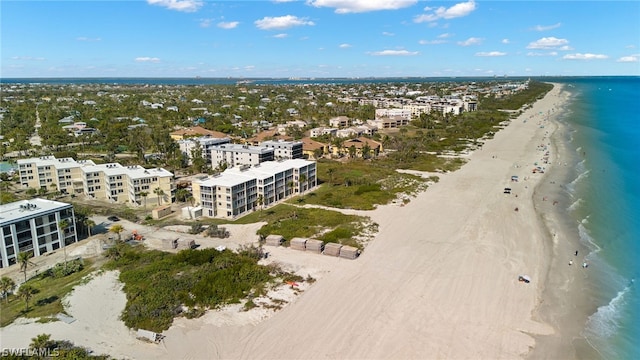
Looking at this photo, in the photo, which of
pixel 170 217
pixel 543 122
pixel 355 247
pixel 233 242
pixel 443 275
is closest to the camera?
pixel 443 275

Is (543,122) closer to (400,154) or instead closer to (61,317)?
(400,154)

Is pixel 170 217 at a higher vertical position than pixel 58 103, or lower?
lower

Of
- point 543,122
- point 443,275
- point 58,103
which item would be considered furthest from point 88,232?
point 58,103

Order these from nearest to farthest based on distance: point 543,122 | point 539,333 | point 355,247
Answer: point 539,333, point 355,247, point 543,122

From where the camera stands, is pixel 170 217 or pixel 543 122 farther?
pixel 543 122

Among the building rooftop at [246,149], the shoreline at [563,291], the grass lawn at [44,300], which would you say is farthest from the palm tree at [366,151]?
the grass lawn at [44,300]

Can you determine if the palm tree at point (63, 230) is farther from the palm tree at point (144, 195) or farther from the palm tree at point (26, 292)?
the palm tree at point (144, 195)
